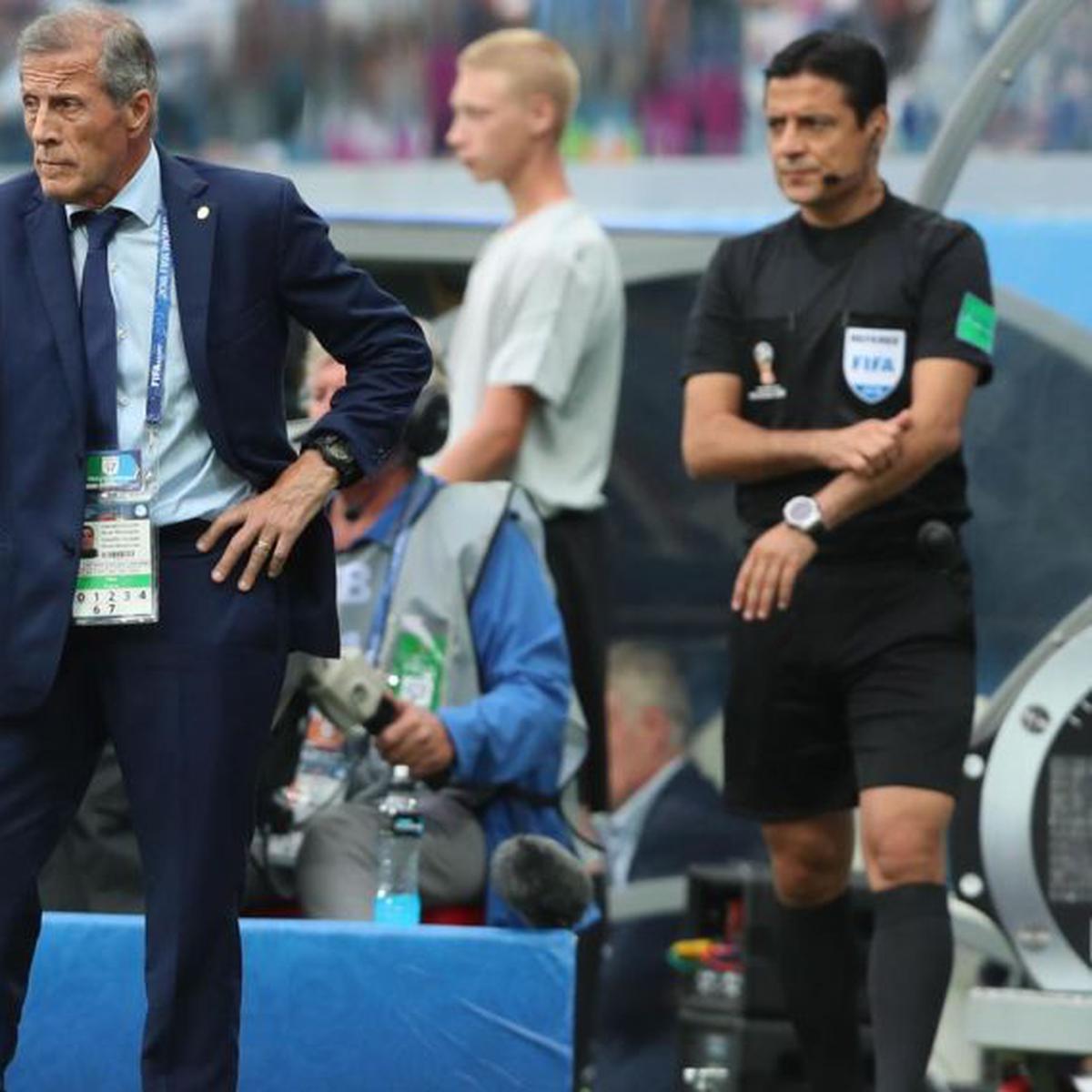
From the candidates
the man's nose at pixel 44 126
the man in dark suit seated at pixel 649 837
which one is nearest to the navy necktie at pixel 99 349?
the man's nose at pixel 44 126

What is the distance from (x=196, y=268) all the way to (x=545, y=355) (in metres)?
2.66

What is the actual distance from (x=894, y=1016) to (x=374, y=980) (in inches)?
34.8

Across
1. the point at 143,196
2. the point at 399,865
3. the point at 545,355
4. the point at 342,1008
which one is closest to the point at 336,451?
the point at 143,196

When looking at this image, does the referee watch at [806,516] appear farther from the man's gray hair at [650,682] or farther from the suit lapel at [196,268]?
the man's gray hair at [650,682]

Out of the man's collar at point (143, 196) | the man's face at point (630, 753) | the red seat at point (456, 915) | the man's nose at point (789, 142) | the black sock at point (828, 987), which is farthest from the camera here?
the man's face at point (630, 753)

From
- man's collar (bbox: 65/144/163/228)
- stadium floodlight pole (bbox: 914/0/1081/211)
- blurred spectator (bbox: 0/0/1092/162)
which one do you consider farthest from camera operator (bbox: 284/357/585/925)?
blurred spectator (bbox: 0/0/1092/162)

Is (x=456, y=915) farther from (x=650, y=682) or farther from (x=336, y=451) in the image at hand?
(x=650, y=682)

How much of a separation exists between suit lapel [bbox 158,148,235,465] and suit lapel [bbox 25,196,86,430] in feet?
0.47

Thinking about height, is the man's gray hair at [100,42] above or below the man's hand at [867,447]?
above

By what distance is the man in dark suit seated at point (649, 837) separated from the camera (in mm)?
7719

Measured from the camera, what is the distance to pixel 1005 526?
290 inches

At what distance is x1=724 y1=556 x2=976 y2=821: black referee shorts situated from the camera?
5.54 m

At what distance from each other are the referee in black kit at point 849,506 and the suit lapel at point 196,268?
1.45 metres

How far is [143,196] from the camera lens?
4.41m
